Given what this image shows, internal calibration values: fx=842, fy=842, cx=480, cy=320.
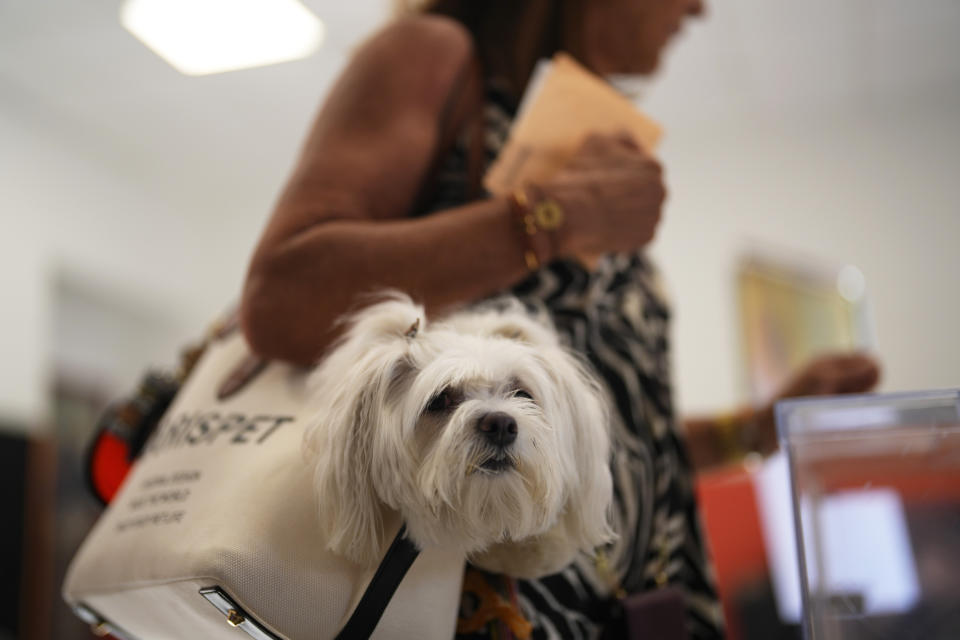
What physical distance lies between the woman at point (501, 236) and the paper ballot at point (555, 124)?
0.09 feet

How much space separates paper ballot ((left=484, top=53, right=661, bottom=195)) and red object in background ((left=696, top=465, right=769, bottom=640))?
0.77 meters

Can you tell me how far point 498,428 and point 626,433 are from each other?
0.31m

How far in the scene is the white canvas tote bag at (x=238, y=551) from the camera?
0.50 metres

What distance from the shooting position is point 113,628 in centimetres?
70

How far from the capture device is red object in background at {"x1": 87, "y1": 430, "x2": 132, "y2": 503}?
799mm

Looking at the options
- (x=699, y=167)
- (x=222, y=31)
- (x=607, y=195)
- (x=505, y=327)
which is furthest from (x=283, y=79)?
(x=505, y=327)

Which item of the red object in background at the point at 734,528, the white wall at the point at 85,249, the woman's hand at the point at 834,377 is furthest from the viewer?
the white wall at the point at 85,249

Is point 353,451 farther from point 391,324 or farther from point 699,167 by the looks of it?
point 699,167

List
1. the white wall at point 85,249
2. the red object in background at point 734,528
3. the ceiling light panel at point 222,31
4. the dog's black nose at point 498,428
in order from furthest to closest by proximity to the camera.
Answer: the white wall at point 85,249
the ceiling light panel at point 222,31
the red object in background at point 734,528
the dog's black nose at point 498,428

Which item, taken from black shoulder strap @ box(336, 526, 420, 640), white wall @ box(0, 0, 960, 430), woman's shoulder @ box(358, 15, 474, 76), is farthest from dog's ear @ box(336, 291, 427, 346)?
white wall @ box(0, 0, 960, 430)

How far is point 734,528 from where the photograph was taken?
4.52 feet

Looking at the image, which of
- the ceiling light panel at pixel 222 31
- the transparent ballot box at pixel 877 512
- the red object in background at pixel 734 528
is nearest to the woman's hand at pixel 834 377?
the red object in background at pixel 734 528

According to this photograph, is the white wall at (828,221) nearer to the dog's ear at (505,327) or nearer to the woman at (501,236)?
the woman at (501,236)

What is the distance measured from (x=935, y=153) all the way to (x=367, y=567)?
344cm
